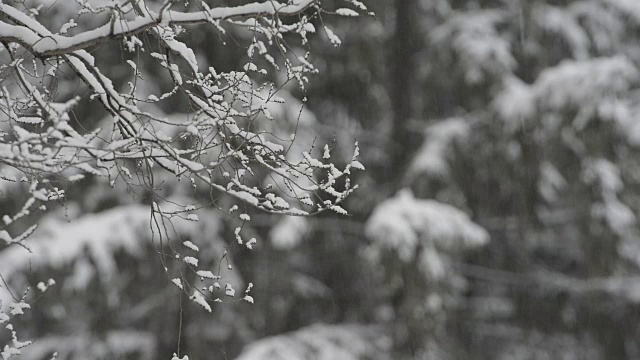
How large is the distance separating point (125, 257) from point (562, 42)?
18.3ft

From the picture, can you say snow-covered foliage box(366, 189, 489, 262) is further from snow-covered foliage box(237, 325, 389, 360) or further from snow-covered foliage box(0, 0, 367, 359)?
snow-covered foliage box(0, 0, 367, 359)

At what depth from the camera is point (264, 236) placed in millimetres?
10609

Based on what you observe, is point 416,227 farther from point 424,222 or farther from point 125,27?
point 125,27

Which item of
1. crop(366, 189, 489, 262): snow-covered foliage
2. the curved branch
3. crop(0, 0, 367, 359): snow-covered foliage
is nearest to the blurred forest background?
crop(366, 189, 489, 262): snow-covered foliage

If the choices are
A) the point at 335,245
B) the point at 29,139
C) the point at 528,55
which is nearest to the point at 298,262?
the point at 335,245

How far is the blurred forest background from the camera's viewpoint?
28.0ft

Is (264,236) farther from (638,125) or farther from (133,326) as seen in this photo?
(638,125)

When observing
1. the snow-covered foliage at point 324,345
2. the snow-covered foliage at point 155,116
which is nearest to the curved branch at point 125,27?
the snow-covered foliage at point 155,116

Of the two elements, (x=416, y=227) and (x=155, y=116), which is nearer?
(x=155, y=116)

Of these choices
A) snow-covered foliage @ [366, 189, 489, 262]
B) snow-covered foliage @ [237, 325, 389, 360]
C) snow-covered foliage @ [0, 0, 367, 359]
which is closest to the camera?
snow-covered foliage @ [0, 0, 367, 359]

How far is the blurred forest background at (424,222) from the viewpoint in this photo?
8.54 m

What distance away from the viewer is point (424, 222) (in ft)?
27.4

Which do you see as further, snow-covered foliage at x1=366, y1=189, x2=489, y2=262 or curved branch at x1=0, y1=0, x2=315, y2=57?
snow-covered foliage at x1=366, y1=189, x2=489, y2=262

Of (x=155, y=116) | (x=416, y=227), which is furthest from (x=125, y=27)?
(x=416, y=227)
